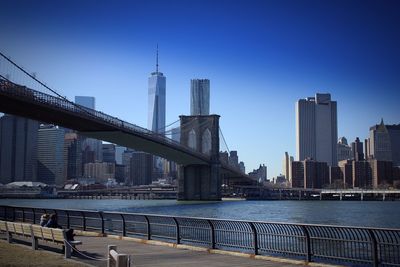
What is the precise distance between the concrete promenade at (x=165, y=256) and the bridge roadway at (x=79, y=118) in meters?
39.5

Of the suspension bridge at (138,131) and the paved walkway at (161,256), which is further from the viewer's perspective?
the suspension bridge at (138,131)

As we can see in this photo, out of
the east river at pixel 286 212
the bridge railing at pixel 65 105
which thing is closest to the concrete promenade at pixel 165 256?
the east river at pixel 286 212

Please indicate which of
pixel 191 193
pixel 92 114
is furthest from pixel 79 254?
pixel 191 193

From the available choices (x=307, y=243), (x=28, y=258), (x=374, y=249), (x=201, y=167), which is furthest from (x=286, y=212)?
(x=374, y=249)

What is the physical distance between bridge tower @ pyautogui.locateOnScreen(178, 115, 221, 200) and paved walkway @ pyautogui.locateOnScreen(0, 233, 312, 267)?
10984 centimetres

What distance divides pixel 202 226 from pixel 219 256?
11.0ft

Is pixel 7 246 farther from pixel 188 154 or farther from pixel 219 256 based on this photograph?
pixel 188 154

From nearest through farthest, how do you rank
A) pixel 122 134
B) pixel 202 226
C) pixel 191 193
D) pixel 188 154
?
pixel 202 226 → pixel 122 134 → pixel 188 154 → pixel 191 193

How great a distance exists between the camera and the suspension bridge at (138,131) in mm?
58062

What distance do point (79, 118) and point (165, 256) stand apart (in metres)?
53.9

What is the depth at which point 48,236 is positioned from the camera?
1594 cm

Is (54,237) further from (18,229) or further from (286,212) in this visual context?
(286,212)

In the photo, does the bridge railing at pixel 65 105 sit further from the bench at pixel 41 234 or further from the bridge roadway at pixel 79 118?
the bench at pixel 41 234

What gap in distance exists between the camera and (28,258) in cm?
1431
